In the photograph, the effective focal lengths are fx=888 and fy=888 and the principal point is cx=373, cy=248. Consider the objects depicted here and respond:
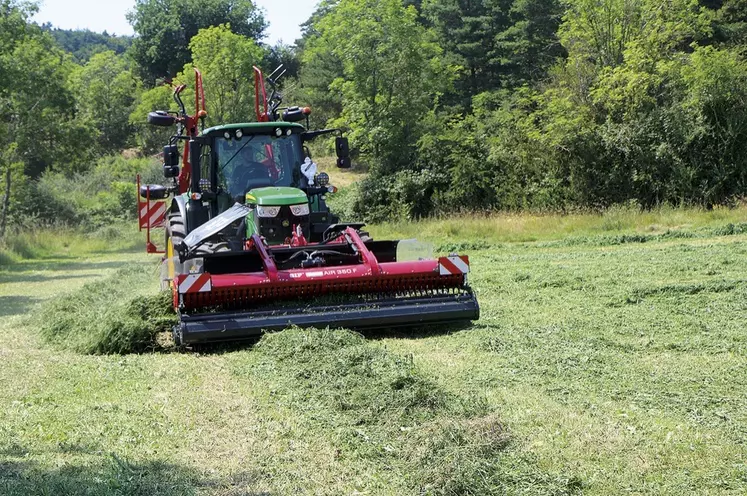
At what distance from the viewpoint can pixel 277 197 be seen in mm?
9289

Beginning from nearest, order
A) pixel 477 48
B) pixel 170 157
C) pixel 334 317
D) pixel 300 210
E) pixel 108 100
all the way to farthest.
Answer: pixel 334 317 → pixel 300 210 → pixel 170 157 → pixel 477 48 → pixel 108 100

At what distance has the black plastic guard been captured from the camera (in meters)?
7.78

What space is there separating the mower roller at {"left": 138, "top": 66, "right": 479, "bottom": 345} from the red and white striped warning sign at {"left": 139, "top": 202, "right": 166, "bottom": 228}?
7.17 metres

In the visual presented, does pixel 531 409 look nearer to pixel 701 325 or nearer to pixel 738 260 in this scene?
pixel 701 325

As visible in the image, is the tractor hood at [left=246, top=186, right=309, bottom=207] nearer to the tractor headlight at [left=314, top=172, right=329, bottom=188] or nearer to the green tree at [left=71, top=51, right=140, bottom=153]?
the tractor headlight at [left=314, top=172, right=329, bottom=188]

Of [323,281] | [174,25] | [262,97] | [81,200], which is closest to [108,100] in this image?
[174,25]

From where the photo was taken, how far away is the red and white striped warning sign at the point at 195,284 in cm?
787

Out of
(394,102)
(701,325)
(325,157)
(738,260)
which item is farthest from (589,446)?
(325,157)

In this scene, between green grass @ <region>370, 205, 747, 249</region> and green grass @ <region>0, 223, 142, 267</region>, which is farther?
green grass @ <region>0, 223, 142, 267</region>

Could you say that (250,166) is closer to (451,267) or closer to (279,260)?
(279,260)

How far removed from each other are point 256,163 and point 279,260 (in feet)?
6.36

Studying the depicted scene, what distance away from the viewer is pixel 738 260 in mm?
12016

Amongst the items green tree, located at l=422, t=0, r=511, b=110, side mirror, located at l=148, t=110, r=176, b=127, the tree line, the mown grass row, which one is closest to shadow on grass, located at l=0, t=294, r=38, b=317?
side mirror, located at l=148, t=110, r=176, b=127

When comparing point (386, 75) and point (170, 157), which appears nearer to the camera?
point (170, 157)
